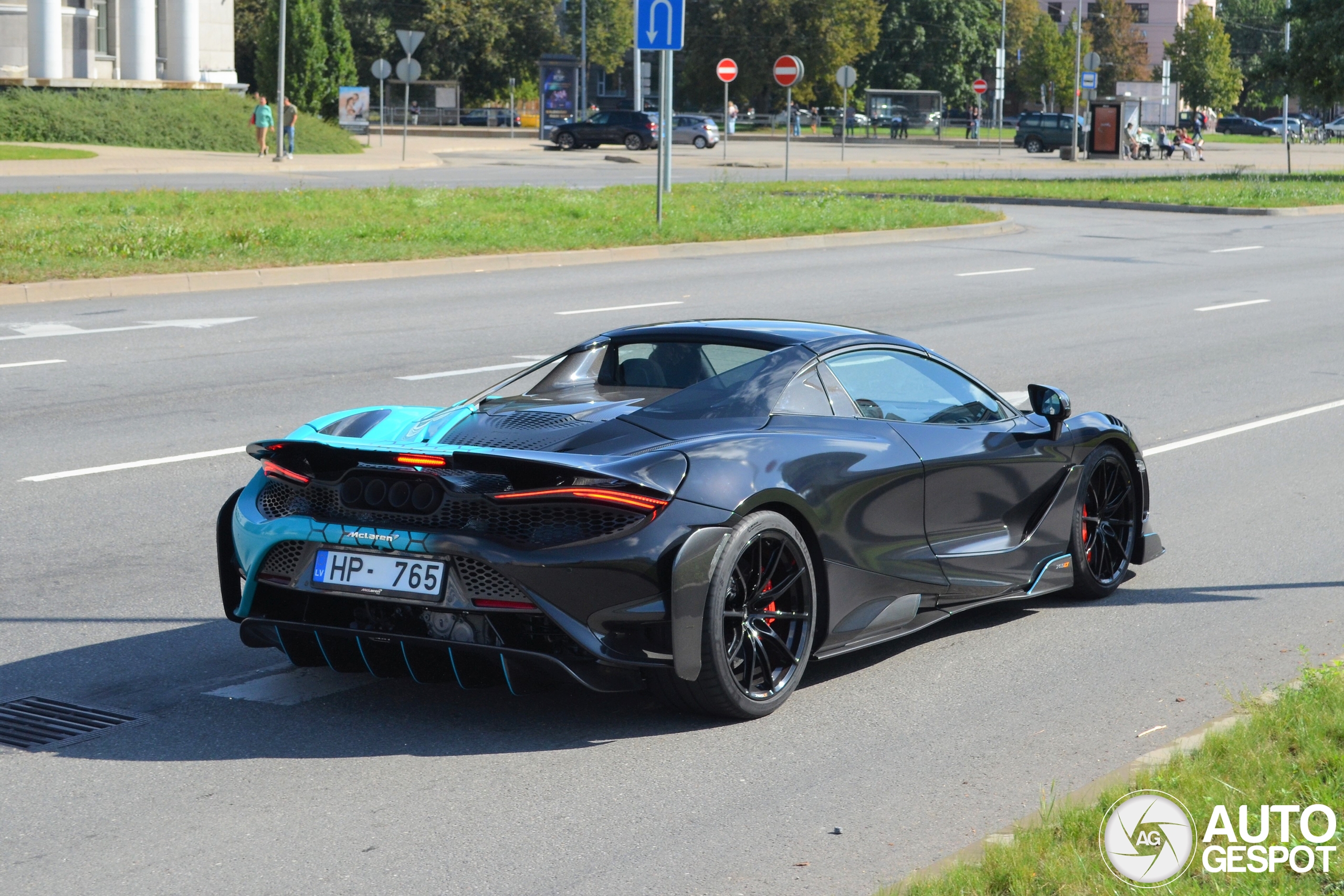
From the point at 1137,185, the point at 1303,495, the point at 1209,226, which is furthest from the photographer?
the point at 1137,185

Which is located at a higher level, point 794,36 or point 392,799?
point 794,36

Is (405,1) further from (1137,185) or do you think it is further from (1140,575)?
(1140,575)

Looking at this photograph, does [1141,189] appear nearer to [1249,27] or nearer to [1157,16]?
[1157,16]

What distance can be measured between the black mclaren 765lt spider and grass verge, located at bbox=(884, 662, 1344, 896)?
126 centimetres

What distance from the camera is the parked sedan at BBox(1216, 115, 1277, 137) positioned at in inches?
4181

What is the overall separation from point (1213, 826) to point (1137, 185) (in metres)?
39.0

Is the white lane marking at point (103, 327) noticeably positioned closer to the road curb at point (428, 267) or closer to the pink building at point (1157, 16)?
the road curb at point (428, 267)

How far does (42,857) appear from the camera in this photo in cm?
417

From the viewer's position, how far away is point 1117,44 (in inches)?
4412

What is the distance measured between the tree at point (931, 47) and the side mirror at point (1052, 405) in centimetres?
10176

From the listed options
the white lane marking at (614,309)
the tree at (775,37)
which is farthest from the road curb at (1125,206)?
the tree at (775,37)

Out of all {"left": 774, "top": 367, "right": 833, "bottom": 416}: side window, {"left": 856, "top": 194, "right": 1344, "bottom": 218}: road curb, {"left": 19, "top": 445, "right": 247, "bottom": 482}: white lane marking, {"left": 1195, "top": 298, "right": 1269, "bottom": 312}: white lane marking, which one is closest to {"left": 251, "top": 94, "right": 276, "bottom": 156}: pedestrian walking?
{"left": 856, "top": 194, "right": 1344, "bottom": 218}: road curb

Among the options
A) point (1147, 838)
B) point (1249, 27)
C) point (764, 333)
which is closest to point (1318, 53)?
point (764, 333)

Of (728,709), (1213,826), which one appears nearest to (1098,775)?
(1213,826)
